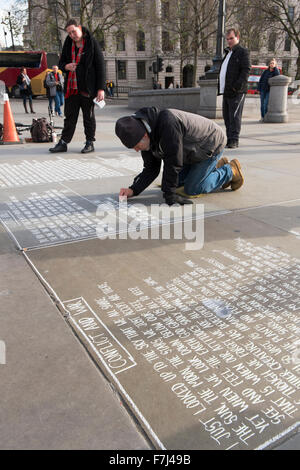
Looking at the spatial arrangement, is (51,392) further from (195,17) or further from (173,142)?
(195,17)

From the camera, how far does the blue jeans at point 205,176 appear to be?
3.96 m

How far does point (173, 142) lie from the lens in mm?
3342

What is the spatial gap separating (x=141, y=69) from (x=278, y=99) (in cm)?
4734

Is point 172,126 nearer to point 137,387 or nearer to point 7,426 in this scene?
point 137,387

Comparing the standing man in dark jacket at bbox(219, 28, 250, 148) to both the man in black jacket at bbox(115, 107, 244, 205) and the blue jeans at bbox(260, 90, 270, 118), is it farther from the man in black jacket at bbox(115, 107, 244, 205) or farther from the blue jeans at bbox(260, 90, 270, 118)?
the blue jeans at bbox(260, 90, 270, 118)

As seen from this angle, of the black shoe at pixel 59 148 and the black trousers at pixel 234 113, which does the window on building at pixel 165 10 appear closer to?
the black trousers at pixel 234 113

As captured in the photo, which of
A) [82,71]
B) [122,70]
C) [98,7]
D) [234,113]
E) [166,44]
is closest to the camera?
[82,71]

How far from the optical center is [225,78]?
719 centimetres

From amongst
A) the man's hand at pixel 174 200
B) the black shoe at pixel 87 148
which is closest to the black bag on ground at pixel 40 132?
the black shoe at pixel 87 148

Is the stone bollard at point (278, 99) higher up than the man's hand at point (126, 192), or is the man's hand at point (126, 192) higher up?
the stone bollard at point (278, 99)

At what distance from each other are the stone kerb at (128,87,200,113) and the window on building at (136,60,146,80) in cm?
4099

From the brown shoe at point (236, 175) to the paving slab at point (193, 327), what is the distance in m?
1.34

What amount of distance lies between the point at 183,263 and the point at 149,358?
3.29 feet

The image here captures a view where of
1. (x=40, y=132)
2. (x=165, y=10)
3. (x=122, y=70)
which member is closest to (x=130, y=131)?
(x=40, y=132)
